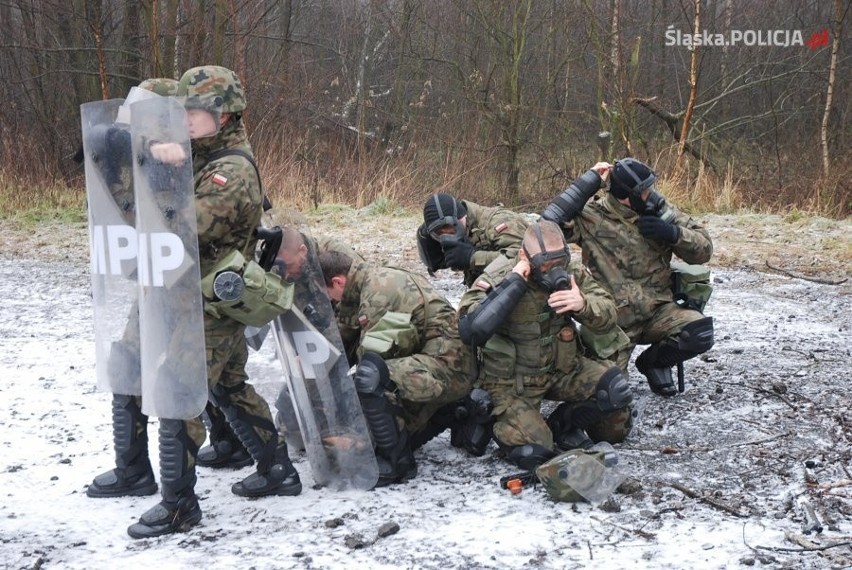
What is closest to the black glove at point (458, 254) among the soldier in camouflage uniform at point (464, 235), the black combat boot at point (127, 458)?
the soldier in camouflage uniform at point (464, 235)

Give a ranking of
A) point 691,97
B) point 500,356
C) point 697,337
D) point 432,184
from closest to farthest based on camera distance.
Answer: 1. point 500,356
2. point 697,337
3. point 691,97
4. point 432,184

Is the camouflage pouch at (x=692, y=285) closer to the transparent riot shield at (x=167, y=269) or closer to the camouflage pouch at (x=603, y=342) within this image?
the camouflage pouch at (x=603, y=342)

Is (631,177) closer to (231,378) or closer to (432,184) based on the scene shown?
(231,378)

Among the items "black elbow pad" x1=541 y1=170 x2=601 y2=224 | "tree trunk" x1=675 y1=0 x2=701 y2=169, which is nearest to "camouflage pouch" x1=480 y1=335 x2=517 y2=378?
"black elbow pad" x1=541 y1=170 x2=601 y2=224

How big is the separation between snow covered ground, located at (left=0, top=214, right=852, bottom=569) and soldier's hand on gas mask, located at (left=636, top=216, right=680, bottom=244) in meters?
0.88

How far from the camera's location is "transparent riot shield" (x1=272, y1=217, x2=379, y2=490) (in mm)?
3992

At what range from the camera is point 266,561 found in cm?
330

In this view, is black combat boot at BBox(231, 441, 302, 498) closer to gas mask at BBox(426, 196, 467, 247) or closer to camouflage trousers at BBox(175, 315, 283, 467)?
camouflage trousers at BBox(175, 315, 283, 467)

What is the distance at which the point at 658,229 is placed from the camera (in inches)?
205

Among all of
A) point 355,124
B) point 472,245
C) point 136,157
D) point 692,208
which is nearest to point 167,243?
point 136,157

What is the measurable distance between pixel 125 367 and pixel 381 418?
3.59 feet

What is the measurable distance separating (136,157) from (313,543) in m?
1.55

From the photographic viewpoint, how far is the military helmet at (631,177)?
17.0 feet

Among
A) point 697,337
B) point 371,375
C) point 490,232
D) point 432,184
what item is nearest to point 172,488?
point 371,375
